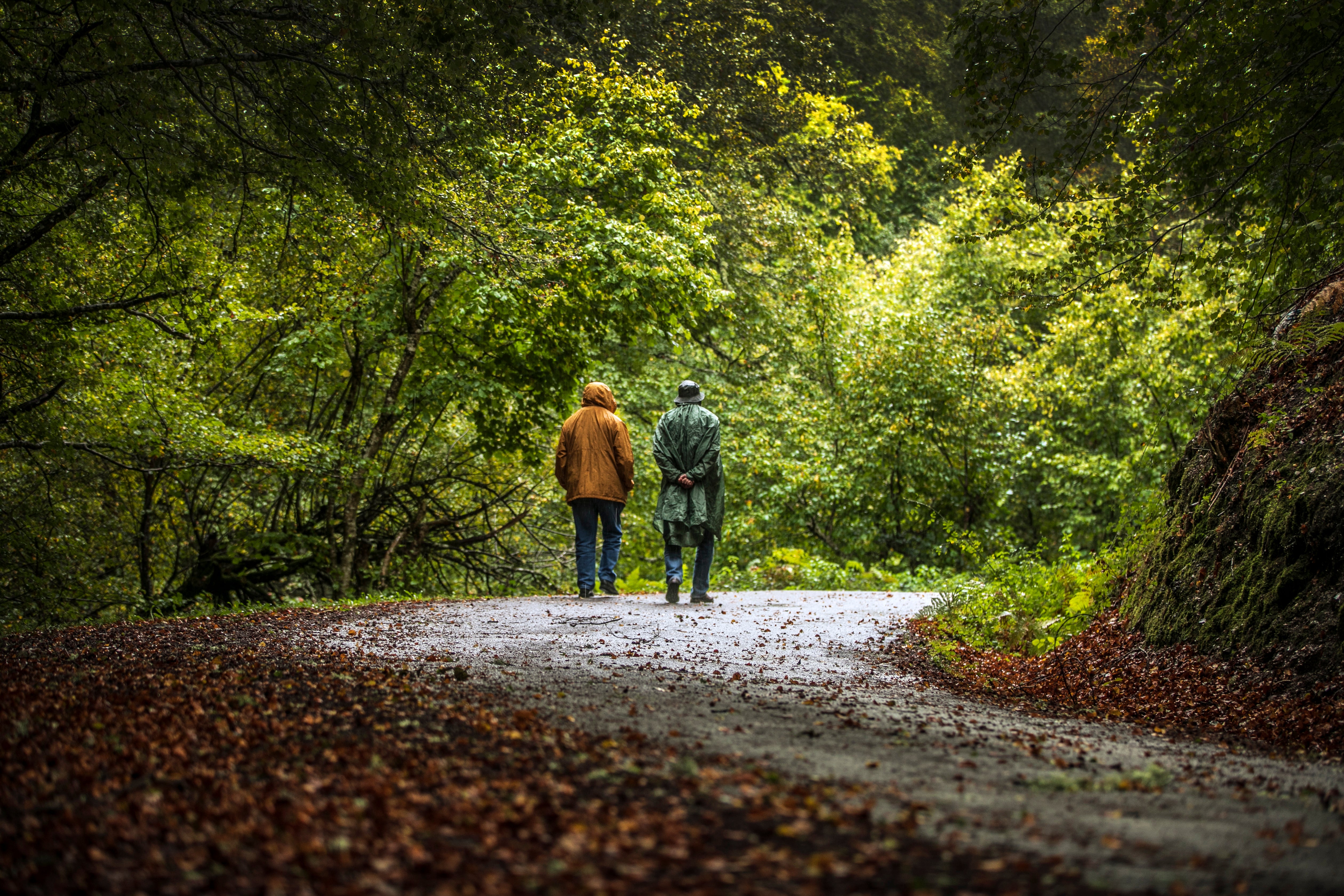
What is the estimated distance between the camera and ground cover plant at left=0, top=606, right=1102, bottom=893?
228 centimetres

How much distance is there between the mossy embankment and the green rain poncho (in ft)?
13.8

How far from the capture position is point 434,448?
49.8 ft

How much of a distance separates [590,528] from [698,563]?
1364 mm

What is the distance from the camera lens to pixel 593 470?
10297 millimetres

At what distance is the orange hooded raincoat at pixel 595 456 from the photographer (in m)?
10.3

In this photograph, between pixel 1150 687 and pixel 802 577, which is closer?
pixel 1150 687

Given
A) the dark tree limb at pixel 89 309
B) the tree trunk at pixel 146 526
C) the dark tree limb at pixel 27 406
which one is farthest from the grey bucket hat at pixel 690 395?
the tree trunk at pixel 146 526

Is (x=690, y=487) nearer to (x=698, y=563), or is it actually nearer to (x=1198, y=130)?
(x=698, y=563)

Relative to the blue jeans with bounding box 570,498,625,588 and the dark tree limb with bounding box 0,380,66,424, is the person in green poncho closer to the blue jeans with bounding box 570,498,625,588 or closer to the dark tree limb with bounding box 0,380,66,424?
the blue jeans with bounding box 570,498,625,588

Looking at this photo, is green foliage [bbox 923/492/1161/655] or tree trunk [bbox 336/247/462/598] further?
tree trunk [bbox 336/247/462/598]

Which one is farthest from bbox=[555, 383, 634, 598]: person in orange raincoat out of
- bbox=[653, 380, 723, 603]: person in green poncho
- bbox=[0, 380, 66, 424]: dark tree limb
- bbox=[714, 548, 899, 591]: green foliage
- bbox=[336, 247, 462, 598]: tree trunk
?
bbox=[0, 380, 66, 424]: dark tree limb

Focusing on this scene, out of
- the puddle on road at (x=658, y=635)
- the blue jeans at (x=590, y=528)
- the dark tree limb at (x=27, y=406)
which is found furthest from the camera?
the blue jeans at (x=590, y=528)

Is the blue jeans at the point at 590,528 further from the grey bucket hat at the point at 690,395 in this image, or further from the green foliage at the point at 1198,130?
the green foliage at the point at 1198,130

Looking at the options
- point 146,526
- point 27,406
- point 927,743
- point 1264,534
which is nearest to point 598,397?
Result: point 27,406
